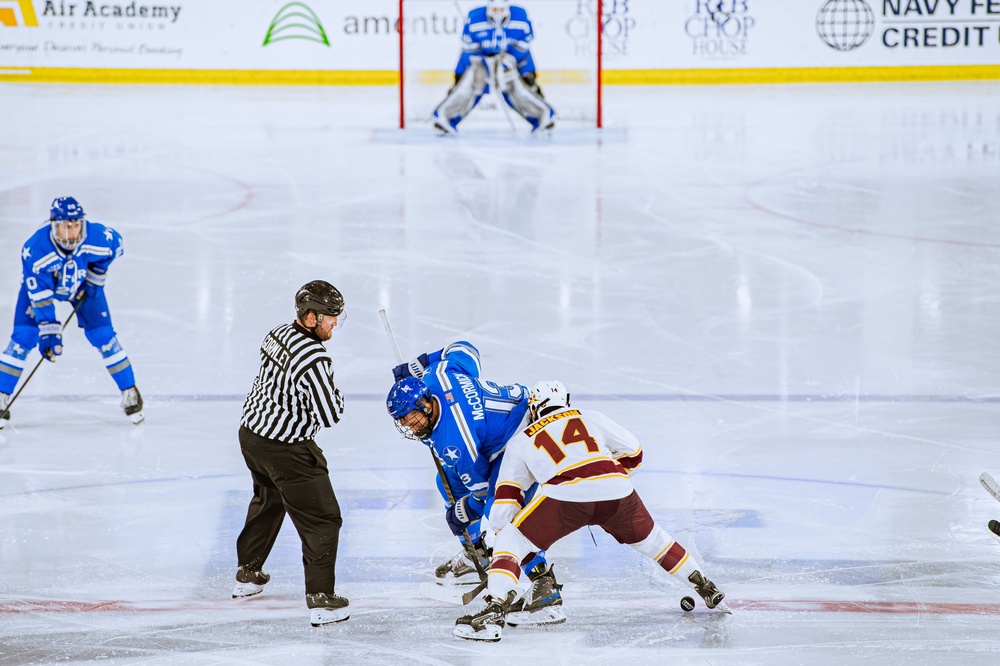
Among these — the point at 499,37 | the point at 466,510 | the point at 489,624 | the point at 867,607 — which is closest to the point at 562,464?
the point at 466,510

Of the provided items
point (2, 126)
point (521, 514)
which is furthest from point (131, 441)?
point (2, 126)

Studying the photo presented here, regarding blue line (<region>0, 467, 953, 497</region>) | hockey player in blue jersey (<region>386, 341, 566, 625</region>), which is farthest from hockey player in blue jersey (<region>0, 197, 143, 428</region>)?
hockey player in blue jersey (<region>386, 341, 566, 625</region>)

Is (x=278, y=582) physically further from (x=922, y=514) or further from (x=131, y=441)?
(x=922, y=514)

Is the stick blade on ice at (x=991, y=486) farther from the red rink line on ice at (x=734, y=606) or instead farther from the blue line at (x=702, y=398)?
the blue line at (x=702, y=398)

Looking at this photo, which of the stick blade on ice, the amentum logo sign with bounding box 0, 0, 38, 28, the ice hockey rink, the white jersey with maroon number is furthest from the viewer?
the amentum logo sign with bounding box 0, 0, 38, 28

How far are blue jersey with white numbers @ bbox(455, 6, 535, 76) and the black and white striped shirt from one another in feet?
33.5

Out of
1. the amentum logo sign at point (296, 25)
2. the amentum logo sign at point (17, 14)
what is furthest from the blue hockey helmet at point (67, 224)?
the amentum logo sign at point (17, 14)

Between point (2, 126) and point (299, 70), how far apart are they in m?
4.87

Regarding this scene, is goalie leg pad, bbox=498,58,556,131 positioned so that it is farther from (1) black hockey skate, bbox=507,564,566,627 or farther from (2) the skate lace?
(1) black hockey skate, bbox=507,564,566,627

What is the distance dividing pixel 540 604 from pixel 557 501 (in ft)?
1.28

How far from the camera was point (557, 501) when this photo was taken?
3.85 metres

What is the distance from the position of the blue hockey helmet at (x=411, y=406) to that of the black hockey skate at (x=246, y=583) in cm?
75

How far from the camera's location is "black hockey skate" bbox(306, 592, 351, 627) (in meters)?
3.98

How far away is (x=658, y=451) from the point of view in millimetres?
5492
